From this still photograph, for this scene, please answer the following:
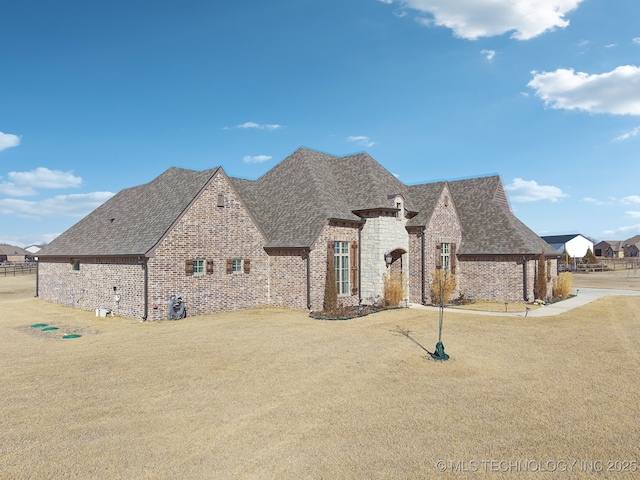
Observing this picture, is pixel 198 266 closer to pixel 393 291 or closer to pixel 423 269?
pixel 393 291

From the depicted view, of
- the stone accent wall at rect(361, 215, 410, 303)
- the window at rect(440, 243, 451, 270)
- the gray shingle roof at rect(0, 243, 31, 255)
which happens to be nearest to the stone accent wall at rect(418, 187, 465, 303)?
the window at rect(440, 243, 451, 270)

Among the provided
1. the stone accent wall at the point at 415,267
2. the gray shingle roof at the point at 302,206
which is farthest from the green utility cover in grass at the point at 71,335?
the stone accent wall at the point at 415,267

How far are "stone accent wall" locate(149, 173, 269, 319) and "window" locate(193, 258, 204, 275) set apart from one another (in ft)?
0.58

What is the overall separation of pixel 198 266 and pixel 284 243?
4789 mm

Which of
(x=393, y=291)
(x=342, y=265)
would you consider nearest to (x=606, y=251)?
(x=393, y=291)

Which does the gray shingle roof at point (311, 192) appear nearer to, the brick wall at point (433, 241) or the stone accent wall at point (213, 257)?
the stone accent wall at point (213, 257)

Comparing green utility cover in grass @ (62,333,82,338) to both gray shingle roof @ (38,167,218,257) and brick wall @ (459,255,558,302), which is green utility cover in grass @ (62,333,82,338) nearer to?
gray shingle roof @ (38,167,218,257)

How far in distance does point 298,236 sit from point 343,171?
24.8 ft

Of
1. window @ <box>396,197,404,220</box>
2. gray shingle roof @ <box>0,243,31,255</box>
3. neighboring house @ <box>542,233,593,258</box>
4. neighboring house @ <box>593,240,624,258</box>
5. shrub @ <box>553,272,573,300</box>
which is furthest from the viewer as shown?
gray shingle roof @ <box>0,243,31,255</box>

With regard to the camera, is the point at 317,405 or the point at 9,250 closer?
the point at 317,405

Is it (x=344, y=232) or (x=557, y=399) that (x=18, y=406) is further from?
(x=344, y=232)

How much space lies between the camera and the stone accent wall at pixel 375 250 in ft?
76.2

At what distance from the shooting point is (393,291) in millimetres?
22641

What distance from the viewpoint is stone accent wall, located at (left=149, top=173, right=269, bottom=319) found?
61.5 feet
